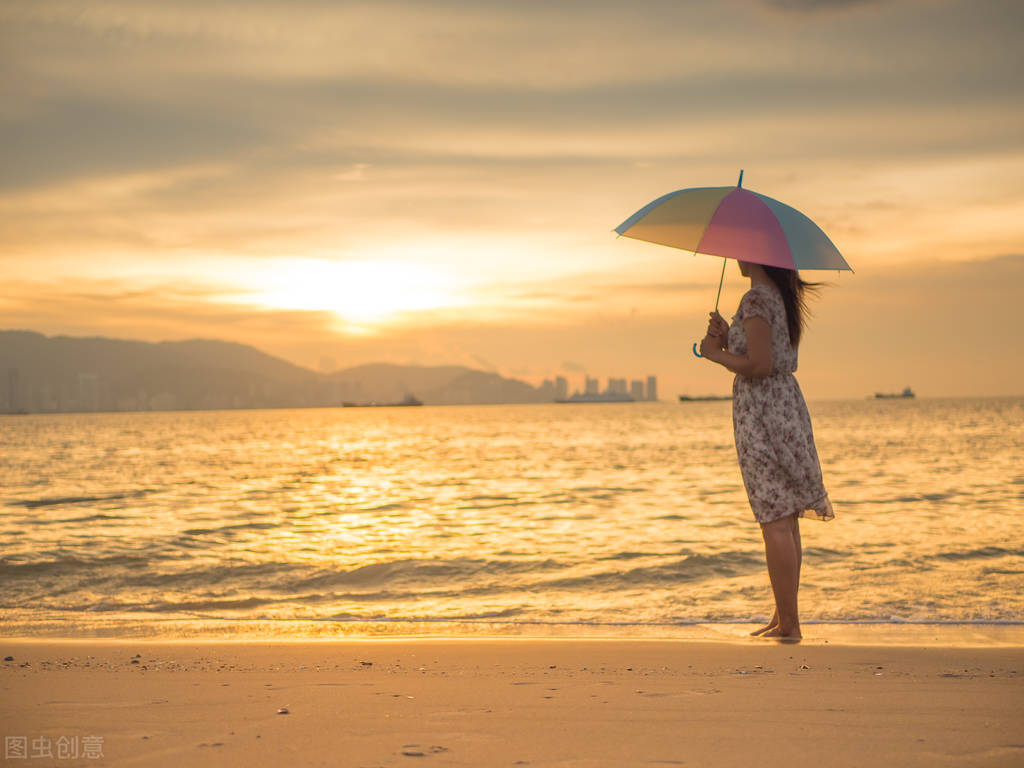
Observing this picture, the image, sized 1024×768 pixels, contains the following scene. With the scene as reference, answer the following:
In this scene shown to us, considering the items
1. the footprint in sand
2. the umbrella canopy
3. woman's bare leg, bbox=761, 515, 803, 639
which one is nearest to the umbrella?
the umbrella canopy

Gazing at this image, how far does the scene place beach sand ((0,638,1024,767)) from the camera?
9.52 ft

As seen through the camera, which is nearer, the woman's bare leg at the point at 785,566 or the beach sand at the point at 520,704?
the beach sand at the point at 520,704

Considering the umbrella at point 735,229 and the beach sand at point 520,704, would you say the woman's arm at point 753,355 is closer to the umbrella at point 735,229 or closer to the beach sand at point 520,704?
the umbrella at point 735,229

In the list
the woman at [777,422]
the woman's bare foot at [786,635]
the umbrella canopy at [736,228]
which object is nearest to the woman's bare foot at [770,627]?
the woman's bare foot at [786,635]

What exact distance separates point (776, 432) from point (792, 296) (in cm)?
84

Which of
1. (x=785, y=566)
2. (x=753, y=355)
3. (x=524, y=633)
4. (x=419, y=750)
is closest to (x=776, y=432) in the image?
(x=753, y=355)

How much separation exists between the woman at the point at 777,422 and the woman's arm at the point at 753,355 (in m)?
0.01

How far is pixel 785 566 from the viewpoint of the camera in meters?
5.08

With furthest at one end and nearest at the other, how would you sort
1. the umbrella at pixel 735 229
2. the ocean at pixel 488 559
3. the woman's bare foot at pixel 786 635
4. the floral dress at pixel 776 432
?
the ocean at pixel 488 559, the woman's bare foot at pixel 786 635, the floral dress at pixel 776 432, the umbrella at pixel 735 229

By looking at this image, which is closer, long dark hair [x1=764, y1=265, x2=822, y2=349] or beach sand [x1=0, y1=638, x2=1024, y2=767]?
beach sand [x1=0, y1=638, x2=1024, y2=767]

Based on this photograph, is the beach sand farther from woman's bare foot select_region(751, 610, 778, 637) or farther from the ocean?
the ocean

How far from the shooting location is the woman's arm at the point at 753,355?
4.91 m

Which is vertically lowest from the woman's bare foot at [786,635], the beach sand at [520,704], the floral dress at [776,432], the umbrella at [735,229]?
the woman's bare foot at [786,635]

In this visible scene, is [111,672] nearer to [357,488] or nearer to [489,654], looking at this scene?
[489,654]
